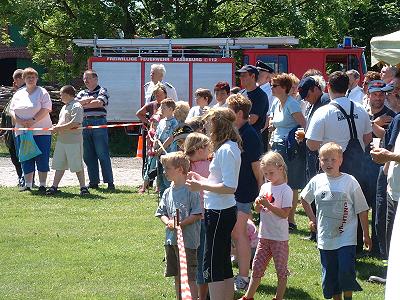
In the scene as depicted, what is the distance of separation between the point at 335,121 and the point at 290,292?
1.78 metres

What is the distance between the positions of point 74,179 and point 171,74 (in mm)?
7711

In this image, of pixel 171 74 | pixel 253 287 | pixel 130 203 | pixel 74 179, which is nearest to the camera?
pixel 253 287

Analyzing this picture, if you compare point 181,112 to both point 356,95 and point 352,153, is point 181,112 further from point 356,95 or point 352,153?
point 356,95

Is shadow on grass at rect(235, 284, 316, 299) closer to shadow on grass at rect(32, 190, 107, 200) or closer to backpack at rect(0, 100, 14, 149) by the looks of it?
shadow on grass at rect(32, 190, 107, 200)

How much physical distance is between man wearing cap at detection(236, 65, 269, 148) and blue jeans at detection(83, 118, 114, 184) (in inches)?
195

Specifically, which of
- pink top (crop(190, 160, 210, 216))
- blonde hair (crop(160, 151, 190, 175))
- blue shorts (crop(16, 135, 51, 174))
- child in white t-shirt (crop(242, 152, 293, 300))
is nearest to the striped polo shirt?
blue shorts (crop(16, 135, 51, 174))

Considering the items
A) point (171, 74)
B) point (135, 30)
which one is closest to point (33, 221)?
point (171, 74)

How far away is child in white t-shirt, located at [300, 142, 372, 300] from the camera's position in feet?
24.7

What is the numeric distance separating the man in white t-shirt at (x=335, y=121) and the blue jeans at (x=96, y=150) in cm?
676

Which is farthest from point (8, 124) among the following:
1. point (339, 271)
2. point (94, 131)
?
point (339, 271)

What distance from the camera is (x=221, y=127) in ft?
23.7

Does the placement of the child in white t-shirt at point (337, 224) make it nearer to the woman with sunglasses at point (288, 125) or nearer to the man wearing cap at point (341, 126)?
the man wearing cap at point (341, 126)

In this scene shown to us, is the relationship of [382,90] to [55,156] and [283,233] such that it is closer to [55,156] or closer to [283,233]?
[283,233]

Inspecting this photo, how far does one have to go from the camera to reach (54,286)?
28.0ft
